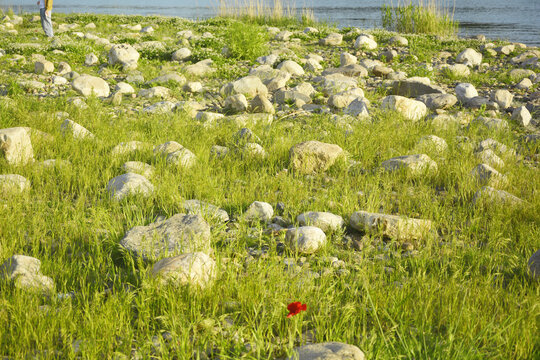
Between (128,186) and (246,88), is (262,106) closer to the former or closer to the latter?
(246,88)

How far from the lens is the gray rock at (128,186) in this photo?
13.5 ft

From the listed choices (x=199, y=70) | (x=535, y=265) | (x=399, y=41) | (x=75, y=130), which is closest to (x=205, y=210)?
(x=535, y=265)

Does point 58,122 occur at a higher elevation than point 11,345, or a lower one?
higher

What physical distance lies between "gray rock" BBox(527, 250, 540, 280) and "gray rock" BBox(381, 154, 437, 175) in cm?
183

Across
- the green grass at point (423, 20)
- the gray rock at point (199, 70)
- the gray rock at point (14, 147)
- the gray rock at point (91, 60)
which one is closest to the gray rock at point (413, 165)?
the gray rock at point (14, 147)

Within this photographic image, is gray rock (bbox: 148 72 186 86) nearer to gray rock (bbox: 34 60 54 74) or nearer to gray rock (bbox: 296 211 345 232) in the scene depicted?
gray rock (bbox: 34 60 54 74)

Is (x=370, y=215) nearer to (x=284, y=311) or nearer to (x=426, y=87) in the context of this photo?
(x=284, y=311)

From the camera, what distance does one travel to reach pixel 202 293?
2738mm

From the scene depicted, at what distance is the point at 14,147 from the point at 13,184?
777mm

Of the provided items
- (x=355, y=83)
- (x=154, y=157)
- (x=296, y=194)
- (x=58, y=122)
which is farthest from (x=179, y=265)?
(x=355, y=83)

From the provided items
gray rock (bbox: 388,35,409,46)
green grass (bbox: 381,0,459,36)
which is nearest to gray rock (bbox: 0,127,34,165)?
gray rock (bbox: 388,35,409,46)

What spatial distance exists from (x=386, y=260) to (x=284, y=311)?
103 cm

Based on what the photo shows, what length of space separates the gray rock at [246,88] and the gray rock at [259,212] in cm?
451

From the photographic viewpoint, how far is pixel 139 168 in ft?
15.6
